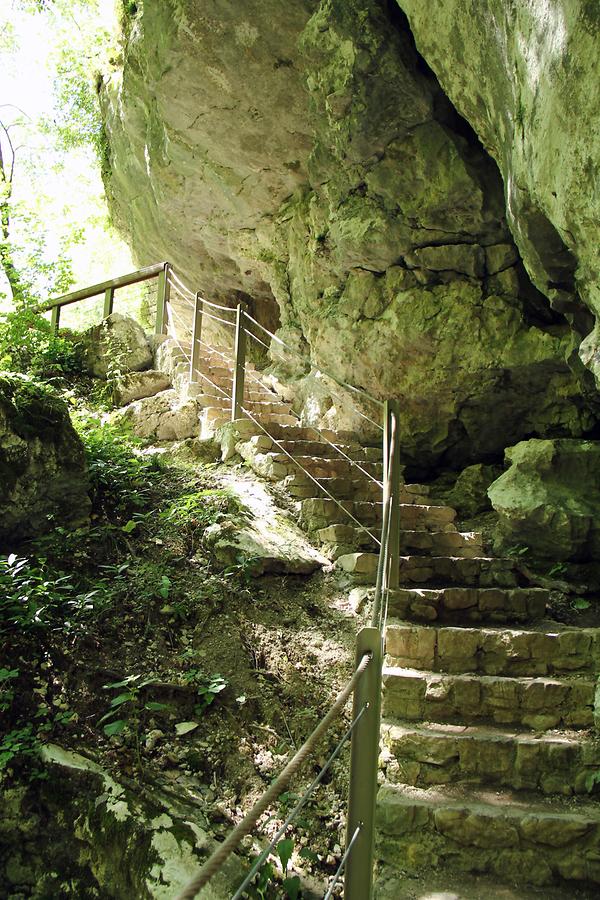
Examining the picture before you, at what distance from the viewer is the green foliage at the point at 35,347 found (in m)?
8.02

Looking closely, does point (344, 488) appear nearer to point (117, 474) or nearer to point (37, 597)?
point (117, 474)

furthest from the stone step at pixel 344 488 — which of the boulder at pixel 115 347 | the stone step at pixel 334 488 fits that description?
the boulder at pixel 115 347

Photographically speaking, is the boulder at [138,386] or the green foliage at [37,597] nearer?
the green foliage at [37,597]

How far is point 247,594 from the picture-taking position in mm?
4109

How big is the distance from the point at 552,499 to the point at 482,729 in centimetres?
262

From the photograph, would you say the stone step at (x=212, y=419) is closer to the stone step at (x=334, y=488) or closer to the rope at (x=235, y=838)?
the stone step at (x=334, y=488)

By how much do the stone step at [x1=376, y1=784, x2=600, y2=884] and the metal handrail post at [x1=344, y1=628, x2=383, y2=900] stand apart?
1.04 metres

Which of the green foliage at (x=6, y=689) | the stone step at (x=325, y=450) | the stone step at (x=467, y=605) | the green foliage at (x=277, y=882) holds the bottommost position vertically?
the green foliage at (x=277, y=882)

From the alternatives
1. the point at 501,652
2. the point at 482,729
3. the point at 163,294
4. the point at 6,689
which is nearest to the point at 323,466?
the point at 501,652

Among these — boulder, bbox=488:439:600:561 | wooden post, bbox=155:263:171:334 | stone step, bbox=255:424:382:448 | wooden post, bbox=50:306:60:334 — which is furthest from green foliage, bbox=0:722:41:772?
wooden post, bbox=50:306:60:334

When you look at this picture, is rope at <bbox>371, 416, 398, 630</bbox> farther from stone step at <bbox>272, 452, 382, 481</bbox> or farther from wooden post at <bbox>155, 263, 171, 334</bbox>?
wooden post at <bbox>155, 263, 171, 334</bbox>

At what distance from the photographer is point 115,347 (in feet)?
28.5

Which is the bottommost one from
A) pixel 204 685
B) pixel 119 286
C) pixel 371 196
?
pixel 204 685

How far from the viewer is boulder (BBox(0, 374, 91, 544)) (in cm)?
432
